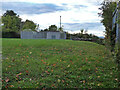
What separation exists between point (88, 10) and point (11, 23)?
3279 centimetres

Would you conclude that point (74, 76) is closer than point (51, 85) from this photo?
No

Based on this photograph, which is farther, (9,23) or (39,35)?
(9,23)

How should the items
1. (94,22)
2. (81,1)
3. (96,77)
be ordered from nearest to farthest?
1. (96,77)
2. (81,1)
3. (94,22)

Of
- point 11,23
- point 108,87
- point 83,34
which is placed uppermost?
→ point 11,23

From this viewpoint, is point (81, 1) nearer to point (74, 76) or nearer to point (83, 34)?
point (74, 76)

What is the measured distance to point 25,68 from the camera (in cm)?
531

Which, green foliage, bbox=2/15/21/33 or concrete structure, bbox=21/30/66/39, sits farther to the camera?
green foliage, bbox=2/15/21/33

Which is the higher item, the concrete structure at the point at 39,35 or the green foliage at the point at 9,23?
the green foliage at the point at 9,23

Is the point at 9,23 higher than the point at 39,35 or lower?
higher

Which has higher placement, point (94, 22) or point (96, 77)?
point (94, 22)

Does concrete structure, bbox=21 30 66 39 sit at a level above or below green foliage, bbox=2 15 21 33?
below

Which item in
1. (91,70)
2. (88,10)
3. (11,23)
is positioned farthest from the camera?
(11,23)

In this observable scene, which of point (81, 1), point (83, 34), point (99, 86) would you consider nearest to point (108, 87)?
point (99, 86)

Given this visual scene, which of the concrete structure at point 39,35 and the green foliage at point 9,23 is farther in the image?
the green foliage at point 9,23
